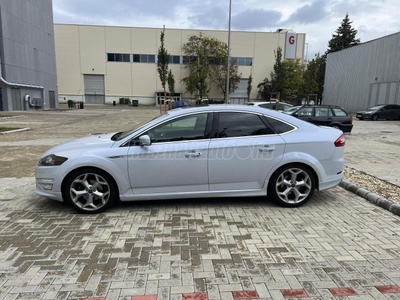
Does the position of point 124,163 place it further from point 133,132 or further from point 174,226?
point 174,226

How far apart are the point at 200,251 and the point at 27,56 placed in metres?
38.6

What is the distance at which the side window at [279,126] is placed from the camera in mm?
4914

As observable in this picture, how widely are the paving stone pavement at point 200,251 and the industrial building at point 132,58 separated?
59.3 metres

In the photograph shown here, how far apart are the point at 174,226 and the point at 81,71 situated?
6353 centimetres

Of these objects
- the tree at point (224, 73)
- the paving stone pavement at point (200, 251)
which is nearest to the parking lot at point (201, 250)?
the paving stone pavement at point (200, 251)

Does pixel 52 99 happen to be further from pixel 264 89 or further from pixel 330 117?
pixel 264 89

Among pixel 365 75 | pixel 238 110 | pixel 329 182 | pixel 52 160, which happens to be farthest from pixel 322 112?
pixel 365 75

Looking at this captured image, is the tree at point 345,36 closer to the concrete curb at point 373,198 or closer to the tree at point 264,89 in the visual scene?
the tree at point 264,89

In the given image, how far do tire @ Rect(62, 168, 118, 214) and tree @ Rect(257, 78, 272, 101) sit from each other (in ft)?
195

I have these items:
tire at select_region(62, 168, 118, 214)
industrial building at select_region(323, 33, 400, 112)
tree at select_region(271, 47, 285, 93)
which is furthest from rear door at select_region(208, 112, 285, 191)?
tree at select_region(271, 47, 285, 93)

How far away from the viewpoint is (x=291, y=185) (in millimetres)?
4887

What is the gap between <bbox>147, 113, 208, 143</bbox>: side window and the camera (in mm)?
4668

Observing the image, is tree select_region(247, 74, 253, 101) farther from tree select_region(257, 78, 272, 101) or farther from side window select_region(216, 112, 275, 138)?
side window select_region(216, 112, 275, 138)

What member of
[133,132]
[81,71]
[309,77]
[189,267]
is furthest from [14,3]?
[309,77]
